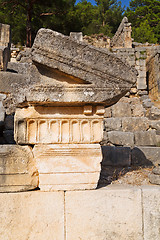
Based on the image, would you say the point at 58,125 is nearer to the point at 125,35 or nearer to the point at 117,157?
the point at 117,157

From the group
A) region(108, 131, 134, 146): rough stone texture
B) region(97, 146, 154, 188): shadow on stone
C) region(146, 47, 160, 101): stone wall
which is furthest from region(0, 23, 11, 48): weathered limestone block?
region(146, 47, 160, 101): stone wall

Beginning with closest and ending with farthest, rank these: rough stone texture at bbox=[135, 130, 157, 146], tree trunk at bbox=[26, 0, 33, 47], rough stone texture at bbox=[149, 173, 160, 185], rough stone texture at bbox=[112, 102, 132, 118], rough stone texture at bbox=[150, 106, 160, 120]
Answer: rough stone texture at bbox=[149, 173, 160, 185] < rough stone texture at bbox=[135, 130, 157, 146] < rough stone texture at bbox=[112, 102, 132, 118] < rough stone texture at bbox=[150, 106, 160, 120] < tree trunk at bbox=[26, 0, 33, 47]

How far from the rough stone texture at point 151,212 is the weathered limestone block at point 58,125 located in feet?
2.58

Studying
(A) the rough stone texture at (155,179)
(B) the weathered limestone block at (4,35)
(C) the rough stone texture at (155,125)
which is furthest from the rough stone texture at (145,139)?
(B) the weathered limestone block at (4,35)

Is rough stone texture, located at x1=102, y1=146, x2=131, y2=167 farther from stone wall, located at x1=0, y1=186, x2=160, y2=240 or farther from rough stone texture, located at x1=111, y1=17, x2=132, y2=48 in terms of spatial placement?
rough stone texture, located at x1=111, y1=17, x2=132, y2=48

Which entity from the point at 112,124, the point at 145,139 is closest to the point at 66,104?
the point at 145,139

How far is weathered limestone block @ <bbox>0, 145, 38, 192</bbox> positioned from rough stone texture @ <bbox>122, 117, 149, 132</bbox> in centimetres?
445

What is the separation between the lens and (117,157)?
11.6ft

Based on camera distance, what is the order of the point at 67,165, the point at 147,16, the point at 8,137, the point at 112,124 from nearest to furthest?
the point at 67,165
the point at 8,137
the point at 112,124
the point at 147,16

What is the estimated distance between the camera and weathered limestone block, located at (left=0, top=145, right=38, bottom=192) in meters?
2.26

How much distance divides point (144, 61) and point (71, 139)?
1303cm

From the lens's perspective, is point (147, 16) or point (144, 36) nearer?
point (144, 36)

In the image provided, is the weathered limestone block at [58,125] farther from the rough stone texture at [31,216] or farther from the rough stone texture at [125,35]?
the rough stone texture at [125,35]

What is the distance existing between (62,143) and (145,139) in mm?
3686
